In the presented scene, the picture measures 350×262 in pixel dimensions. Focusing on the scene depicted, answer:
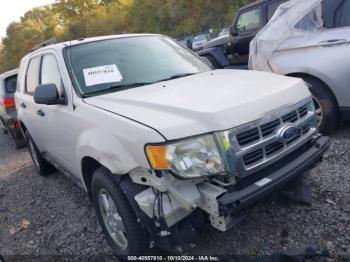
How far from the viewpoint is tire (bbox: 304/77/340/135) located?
14.5 feet

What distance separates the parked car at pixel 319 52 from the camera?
14.0 feet

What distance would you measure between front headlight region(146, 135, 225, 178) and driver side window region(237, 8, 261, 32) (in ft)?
21.3

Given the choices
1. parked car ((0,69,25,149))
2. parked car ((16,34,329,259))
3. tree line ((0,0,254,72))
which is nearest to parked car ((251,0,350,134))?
parked car ((16,34,329,259))

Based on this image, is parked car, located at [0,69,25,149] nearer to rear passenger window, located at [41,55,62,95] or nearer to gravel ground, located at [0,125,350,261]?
gravel ground, located at [0,125,350,261]

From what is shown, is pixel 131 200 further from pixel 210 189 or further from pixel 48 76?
pixel 48 76

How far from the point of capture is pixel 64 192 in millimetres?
4656

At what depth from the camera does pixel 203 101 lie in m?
2.54

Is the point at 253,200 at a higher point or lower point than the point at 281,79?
lower

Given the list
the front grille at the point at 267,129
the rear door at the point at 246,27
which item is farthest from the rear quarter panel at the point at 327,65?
the rear door at the point at 246,27

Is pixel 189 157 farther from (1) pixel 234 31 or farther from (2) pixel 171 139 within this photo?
(1) pixel 234 31

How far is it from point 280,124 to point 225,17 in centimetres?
3417

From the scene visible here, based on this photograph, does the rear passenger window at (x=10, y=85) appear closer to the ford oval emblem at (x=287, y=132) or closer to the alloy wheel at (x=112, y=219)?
the alloy wheel at (x=112, y=219)

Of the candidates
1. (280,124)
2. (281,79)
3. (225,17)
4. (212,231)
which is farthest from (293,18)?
(225,17)

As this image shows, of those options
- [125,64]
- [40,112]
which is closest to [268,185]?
[125,64]
